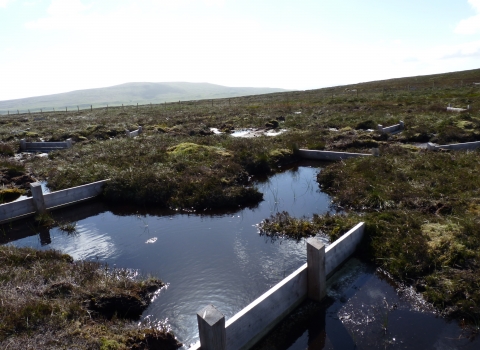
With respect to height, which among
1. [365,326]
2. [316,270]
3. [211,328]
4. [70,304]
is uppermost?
[211,328]

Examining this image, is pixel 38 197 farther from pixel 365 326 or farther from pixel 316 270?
pixel 365 326

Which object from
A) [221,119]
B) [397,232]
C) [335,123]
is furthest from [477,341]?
[221,119]

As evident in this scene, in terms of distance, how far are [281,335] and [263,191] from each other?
9250 mm

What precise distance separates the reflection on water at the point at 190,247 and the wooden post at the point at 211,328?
67.3 inches

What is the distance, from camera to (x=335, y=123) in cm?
3098

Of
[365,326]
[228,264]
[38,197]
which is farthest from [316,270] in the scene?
[38,197]

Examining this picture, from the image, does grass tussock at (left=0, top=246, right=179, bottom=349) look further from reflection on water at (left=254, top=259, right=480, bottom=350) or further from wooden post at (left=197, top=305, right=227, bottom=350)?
reflection on water at (left=254, top=259, right=480, bottom=350)

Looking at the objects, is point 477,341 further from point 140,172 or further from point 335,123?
point 335,123

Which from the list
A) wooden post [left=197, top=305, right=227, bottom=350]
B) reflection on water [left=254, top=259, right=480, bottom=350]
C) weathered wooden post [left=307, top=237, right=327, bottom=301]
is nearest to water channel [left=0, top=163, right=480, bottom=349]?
reflection on water [left=254, top=259, right=480, bottom=350]

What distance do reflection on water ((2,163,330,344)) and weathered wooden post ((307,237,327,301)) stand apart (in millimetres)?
1181

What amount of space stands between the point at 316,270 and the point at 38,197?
10753 mm

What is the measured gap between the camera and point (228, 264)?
935 cm

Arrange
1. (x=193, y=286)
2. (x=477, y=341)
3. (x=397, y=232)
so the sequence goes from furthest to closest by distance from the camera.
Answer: (x=397, y=232) < (x=193, y=286) < (x=477, y=341)

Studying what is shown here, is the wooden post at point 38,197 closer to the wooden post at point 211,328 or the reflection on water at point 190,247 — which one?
the reflection on water at point 190,247
